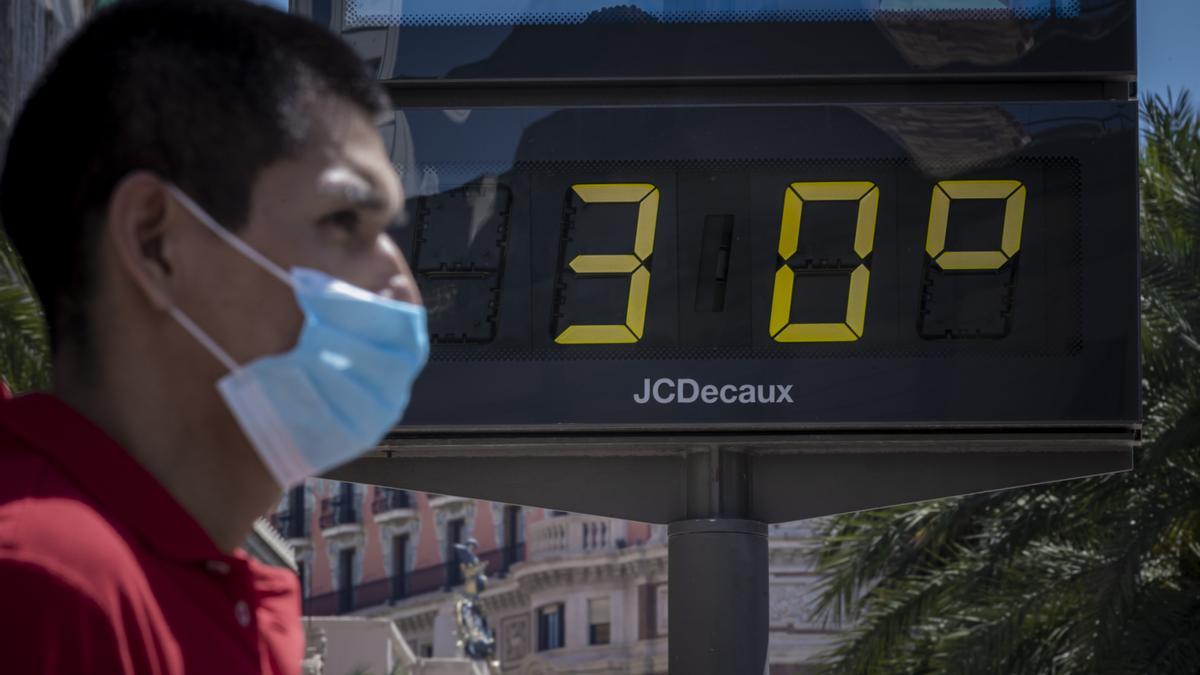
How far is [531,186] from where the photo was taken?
6391 mm

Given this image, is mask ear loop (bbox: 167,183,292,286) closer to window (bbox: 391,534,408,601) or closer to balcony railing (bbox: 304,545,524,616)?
balcony railing (bbox: 304,545,524,616)

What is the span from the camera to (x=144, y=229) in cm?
203

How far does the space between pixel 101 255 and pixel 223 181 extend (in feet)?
0.47

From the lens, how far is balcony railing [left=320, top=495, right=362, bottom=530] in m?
66.7

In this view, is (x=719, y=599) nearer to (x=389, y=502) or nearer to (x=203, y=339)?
(x=203, y=339)

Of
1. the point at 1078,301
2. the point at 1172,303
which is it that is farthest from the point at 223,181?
the point at 1172,303

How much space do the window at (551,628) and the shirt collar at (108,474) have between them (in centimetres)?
5658

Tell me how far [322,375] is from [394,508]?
210 feet

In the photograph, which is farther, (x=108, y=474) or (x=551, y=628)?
(x=551, y=628)

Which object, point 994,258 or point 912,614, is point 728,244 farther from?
point 912,614

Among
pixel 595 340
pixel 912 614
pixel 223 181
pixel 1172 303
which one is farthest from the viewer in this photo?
pixel 912 614

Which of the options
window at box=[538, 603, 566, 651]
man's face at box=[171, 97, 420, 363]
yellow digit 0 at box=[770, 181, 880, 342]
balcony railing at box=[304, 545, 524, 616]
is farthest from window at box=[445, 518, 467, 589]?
man's face at box=[171, 97, 420, 363]

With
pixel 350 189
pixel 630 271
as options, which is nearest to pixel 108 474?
pixel 350 189

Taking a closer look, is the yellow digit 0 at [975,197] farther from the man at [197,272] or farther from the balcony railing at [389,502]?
the balcony railing at [389,502]
